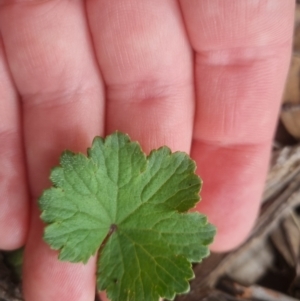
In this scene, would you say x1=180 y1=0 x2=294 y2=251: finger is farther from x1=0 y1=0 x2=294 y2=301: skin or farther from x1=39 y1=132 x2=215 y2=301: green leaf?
x1=39 y1=132 x2=215 y2=301: green leaf

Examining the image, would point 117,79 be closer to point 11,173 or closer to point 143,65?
point 143,65

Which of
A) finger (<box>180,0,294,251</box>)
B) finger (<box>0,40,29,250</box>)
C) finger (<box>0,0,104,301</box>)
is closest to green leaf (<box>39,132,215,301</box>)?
finger (<box>0,0,104,301</box>)

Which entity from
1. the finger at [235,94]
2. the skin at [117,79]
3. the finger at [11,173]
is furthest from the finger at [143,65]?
the finger at [11,173]

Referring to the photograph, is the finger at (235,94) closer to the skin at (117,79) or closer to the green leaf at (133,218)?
the skin at (117,79)

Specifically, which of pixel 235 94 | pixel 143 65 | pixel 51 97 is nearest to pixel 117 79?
pixel 143 65

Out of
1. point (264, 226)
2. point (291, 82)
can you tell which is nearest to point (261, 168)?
point (264, 226)

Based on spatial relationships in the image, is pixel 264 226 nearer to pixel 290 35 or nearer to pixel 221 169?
pixel 221 169

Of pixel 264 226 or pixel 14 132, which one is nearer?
pixel 14 132
